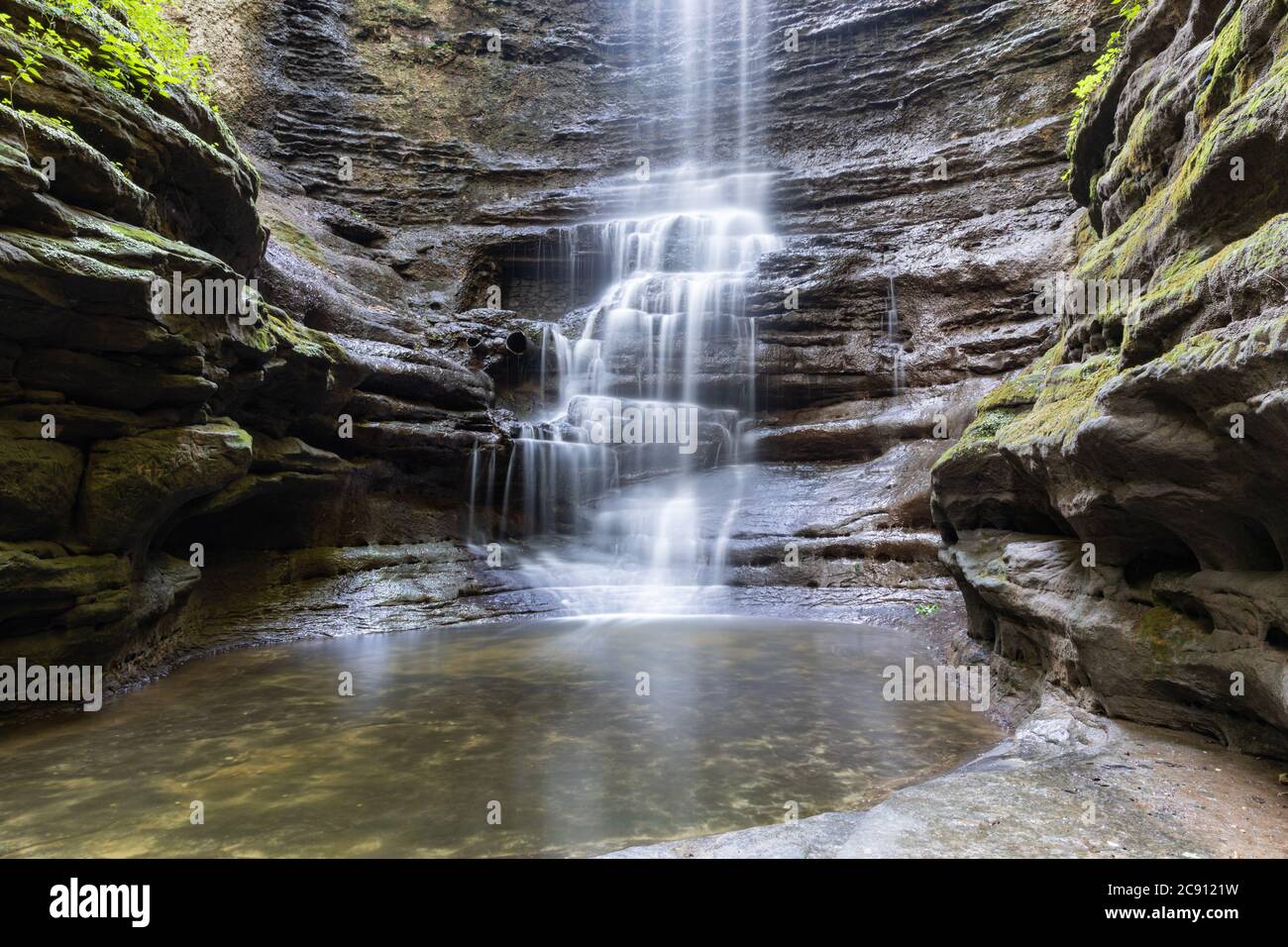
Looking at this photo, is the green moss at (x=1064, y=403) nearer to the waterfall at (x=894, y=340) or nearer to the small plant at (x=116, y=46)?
the small plant at (x=116, y=46)

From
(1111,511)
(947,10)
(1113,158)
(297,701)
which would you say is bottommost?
(297,701)

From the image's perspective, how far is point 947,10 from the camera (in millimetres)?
23547

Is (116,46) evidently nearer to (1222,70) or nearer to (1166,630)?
(1222,70)

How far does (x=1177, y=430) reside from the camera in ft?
11.6

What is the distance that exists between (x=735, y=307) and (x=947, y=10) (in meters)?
14.4

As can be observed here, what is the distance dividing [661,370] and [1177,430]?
50.1 feet

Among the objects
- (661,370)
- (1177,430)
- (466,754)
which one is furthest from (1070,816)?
(661,370)

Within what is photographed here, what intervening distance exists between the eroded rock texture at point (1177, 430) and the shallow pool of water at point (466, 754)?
1.30 m

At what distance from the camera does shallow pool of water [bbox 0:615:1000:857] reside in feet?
12.0

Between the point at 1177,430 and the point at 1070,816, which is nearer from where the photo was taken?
the point at 1070,816

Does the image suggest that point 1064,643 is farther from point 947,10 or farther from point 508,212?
point 947,10

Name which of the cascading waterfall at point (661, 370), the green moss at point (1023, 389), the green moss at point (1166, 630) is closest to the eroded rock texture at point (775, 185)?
the cascading waterfall at point (661, 370)
